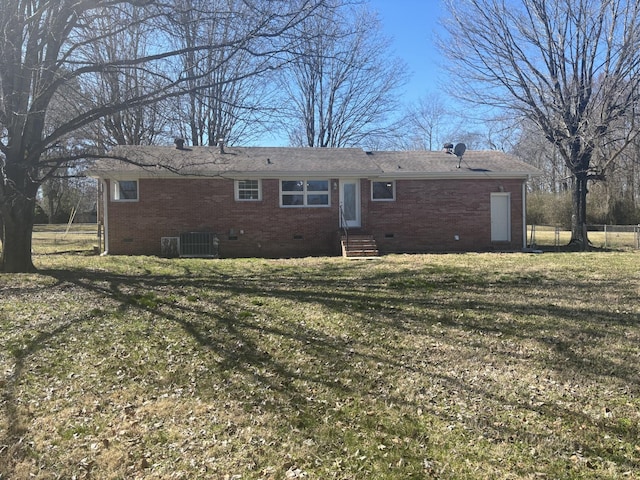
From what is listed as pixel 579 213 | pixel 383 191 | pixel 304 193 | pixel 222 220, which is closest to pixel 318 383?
pixel 222 220

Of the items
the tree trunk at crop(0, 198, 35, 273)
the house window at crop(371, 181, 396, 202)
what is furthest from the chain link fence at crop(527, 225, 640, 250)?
the tree trunk at crop(0, 198, 35, 273)

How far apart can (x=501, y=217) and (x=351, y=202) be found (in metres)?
6.09

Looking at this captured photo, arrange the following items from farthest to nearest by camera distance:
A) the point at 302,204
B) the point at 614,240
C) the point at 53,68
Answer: the point at 614,240
the point at 302,204
the point at 53,68

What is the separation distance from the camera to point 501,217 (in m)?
18.8

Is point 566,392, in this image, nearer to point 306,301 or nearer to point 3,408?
point 306,301

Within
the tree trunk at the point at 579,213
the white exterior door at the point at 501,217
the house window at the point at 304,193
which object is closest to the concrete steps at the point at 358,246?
the house window at the point at 304,193

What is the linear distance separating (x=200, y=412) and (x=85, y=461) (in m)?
0.93

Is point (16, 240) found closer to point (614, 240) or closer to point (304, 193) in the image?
point (304, 193)

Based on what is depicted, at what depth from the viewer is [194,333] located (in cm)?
601

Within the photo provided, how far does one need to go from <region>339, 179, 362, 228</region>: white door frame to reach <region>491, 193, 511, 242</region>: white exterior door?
546 centimetres

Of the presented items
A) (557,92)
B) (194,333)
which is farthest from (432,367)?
(557,92)

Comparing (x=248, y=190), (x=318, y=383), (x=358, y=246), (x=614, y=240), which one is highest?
(x=248, y=190)

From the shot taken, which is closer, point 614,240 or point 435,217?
point 435,217

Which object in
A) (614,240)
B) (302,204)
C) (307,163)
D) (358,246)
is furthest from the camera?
(614,240)
